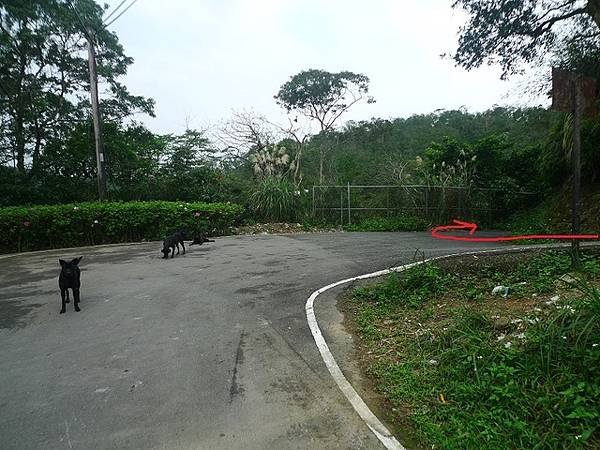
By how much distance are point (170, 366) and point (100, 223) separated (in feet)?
30.4

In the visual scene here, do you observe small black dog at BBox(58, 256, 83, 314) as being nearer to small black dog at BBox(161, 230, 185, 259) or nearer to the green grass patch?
small black dog at BBox(161, 230, 185, 259)

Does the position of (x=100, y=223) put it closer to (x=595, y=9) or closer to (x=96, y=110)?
(x=96, y=110)

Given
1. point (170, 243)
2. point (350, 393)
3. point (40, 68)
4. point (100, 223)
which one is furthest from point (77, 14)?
point (350, 393)

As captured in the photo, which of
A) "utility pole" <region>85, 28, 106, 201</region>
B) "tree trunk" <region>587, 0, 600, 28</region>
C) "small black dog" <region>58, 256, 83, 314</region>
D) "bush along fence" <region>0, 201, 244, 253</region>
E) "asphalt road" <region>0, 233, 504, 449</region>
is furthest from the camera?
"utility pole" <region>85, 28, 106, 201</region>

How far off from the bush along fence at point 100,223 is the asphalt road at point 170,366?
377 centimetres

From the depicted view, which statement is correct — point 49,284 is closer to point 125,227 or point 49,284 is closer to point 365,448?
point 125,227

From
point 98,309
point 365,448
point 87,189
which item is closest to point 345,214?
point 87,189

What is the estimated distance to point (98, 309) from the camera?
4.94m

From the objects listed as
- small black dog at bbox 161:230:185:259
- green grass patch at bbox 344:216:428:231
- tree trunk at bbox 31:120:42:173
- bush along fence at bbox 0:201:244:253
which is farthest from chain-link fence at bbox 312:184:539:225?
tree trunk at bbox 31:120:42:173

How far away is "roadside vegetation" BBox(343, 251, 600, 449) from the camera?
7.29 ft

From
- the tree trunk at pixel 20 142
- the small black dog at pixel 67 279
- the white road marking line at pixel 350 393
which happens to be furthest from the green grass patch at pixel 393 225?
the tree trunk at pixel 20 142

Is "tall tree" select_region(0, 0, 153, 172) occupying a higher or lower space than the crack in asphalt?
higher

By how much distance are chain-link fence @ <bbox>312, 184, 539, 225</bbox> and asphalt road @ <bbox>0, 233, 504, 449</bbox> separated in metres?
8.26

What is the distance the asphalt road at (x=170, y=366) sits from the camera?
236 centimetres
